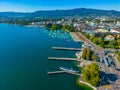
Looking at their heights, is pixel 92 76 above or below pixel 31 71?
above

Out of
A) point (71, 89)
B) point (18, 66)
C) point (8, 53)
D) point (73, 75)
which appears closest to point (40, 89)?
point (71, 89)

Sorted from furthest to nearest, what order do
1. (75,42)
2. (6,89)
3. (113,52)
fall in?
(75,42) < (113,52) < (6,89)

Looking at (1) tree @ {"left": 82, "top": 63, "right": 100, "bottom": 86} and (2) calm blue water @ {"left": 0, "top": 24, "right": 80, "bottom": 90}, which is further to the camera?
(2) calm blue water @ {"left": 0, "top": 24, "right": 80, "bottom": 90}

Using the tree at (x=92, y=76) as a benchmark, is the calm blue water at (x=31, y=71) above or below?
below

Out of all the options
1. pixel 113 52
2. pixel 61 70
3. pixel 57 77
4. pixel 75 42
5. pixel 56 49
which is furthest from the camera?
pixel 75 42

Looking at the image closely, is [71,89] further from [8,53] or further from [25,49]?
[25,49]

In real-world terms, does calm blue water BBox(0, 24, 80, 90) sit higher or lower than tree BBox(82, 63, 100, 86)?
lower

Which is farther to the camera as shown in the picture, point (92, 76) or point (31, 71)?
point (31, 71)

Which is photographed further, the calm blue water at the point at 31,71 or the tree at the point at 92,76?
the calm blue water at the point at 31,71

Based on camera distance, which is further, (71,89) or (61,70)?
(61,70)

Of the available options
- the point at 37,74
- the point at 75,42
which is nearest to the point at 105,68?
the point at 37,74
